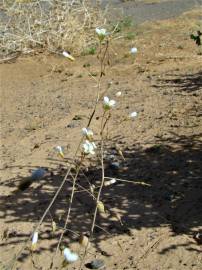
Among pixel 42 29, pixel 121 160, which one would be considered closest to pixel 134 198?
pixel 121 160

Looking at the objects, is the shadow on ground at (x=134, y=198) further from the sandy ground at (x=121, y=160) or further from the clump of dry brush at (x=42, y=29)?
the clump of dry brush at (x=42, y=29)

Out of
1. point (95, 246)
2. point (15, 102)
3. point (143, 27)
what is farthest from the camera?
point (143, 27)

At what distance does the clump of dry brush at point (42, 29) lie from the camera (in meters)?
9.50

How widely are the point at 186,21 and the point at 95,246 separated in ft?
28.7

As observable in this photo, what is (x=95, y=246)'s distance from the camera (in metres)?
3.29

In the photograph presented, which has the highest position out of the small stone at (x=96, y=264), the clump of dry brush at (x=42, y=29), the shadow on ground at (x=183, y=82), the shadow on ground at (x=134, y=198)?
the clump of dry brush at (x=42, y=29)

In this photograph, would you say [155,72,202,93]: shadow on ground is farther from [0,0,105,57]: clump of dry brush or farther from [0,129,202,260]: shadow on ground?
[0,0,105,57]: clump of dry brush

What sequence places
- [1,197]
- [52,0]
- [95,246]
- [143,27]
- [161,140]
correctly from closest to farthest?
[95,246] → [1,197] → [161,140] → [52,0] → [143,27]

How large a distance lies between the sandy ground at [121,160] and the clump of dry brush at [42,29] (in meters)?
1.00

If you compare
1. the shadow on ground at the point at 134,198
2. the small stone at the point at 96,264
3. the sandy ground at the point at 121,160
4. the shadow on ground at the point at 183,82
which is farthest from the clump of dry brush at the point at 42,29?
the small stone at the point at 96,264

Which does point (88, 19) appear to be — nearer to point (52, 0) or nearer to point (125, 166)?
point (52, 0)

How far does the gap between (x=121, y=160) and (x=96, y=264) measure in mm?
1446

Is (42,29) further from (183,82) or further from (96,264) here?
(96,264)

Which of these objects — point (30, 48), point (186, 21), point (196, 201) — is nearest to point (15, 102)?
point (30, 48)
